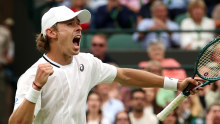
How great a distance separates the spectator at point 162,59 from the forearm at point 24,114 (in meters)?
4.69

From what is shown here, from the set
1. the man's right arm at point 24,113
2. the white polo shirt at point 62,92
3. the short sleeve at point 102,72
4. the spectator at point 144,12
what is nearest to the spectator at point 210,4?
the spectator at point 144,12

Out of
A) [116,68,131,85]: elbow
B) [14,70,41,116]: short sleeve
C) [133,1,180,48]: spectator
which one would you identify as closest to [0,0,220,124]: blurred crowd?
[133,1,180,48]: spectator

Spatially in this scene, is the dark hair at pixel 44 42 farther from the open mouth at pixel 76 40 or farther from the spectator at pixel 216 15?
the spectator at pixel 216 15

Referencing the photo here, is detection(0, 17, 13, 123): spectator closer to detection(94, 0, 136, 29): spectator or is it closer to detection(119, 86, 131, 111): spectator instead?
detection(94, 0, 136, 29): spectator

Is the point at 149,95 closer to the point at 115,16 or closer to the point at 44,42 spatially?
the point at 115,16

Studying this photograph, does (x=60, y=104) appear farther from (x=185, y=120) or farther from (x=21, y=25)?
(x=21, y=25)

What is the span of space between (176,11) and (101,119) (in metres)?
2.91

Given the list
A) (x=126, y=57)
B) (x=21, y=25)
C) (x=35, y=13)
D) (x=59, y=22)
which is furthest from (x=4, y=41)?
(x=59, y=22)

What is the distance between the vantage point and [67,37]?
5691 mm

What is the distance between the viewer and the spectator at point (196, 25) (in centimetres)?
1018

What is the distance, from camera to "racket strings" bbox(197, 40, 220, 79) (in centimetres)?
611

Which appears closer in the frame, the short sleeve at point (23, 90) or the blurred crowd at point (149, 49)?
the short sleeve at point (23, 90)

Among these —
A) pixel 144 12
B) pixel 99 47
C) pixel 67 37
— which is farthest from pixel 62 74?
pixel 144 12

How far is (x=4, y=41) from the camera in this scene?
1215 cm
